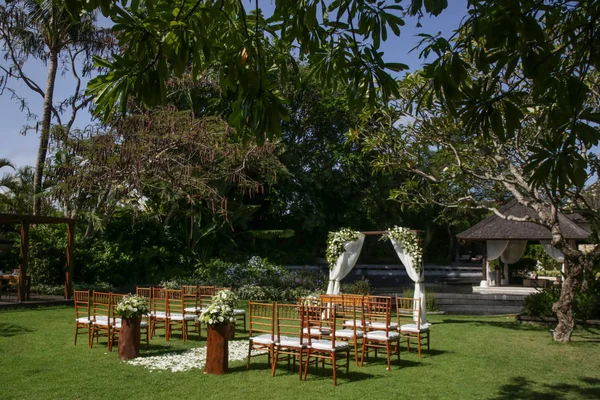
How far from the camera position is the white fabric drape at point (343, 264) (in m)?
14.5

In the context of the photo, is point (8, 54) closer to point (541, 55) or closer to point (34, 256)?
point (34, 256)

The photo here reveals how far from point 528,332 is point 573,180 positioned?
11.2 meters

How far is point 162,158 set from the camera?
18.3m

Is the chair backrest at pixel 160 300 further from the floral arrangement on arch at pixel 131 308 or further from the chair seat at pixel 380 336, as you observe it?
the chair seat at pixel 380 336

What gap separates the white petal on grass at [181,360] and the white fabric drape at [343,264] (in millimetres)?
4654

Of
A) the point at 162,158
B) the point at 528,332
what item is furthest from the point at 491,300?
the point at 162,158

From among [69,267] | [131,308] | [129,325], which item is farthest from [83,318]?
[69,267]

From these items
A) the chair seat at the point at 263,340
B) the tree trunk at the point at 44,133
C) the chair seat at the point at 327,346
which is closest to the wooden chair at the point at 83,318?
the chair seat at the point at 263,340

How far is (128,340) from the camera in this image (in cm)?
899

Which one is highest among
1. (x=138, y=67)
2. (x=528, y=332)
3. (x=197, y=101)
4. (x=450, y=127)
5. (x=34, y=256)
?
(x=197, y=101)

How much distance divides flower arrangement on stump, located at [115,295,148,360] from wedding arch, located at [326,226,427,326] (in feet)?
20.6

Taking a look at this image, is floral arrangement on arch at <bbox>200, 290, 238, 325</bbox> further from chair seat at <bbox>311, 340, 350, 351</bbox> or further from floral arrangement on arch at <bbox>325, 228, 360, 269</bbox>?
floral arrangement on arch at <bbox>325, 228, 360, 269</bbox>

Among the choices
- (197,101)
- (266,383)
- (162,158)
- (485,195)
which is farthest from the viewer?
(485,195)

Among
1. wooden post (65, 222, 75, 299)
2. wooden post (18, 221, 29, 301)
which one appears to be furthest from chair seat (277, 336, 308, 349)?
wooden post (65, 222, 75, 299)
